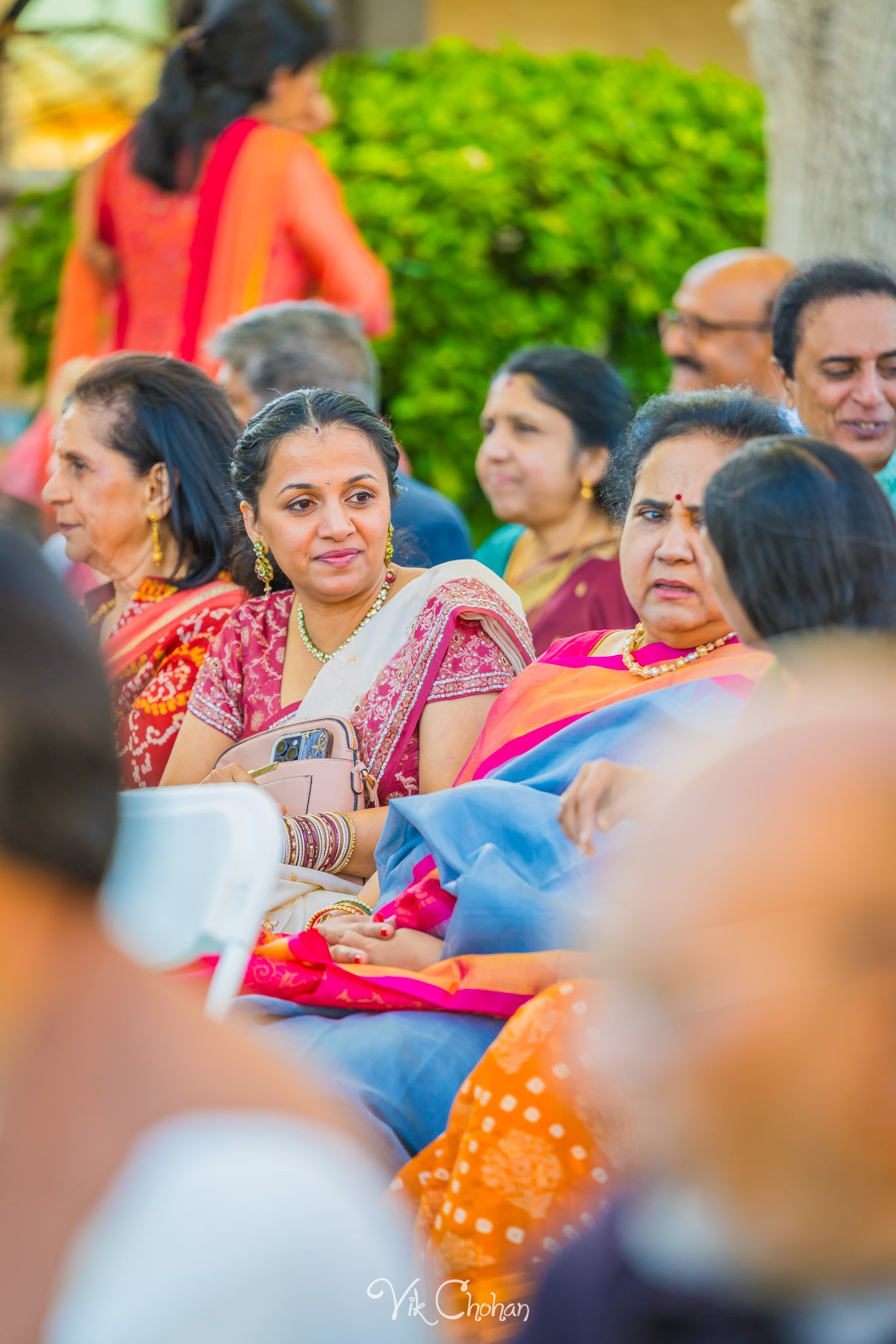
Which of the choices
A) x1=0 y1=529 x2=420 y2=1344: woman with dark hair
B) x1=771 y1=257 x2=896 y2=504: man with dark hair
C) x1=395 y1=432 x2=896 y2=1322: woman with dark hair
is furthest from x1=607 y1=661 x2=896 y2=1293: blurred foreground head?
x1=771 y1=257 x2=896 y2=504: man with dark hair

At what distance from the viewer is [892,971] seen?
3.13ft

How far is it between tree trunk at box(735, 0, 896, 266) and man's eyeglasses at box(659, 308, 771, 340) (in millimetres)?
573

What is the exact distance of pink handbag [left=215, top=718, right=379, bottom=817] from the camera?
3.34 meters

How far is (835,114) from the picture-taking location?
5.49 metres

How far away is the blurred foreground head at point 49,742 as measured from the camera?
3.47 ft

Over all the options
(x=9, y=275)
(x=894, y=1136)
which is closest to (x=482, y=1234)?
(x=894, y=1136)

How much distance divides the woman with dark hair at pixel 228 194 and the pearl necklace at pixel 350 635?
200cm

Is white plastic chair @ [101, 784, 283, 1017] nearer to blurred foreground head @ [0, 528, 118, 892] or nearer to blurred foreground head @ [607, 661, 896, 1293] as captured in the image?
blurred foreground head @ [0, 528, 118, 892]

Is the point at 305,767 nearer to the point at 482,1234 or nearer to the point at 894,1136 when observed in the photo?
the point at 482,1234

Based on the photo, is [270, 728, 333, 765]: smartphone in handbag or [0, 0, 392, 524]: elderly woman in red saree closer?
[270, 728, 333, 765]: smartphone in handbag

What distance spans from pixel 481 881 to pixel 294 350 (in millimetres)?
2687

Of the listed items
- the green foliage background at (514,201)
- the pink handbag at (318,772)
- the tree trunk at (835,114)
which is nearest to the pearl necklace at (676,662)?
the pink handbag at (318,772)

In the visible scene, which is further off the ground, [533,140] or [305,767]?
[533,140]

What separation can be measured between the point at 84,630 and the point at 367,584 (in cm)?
246
